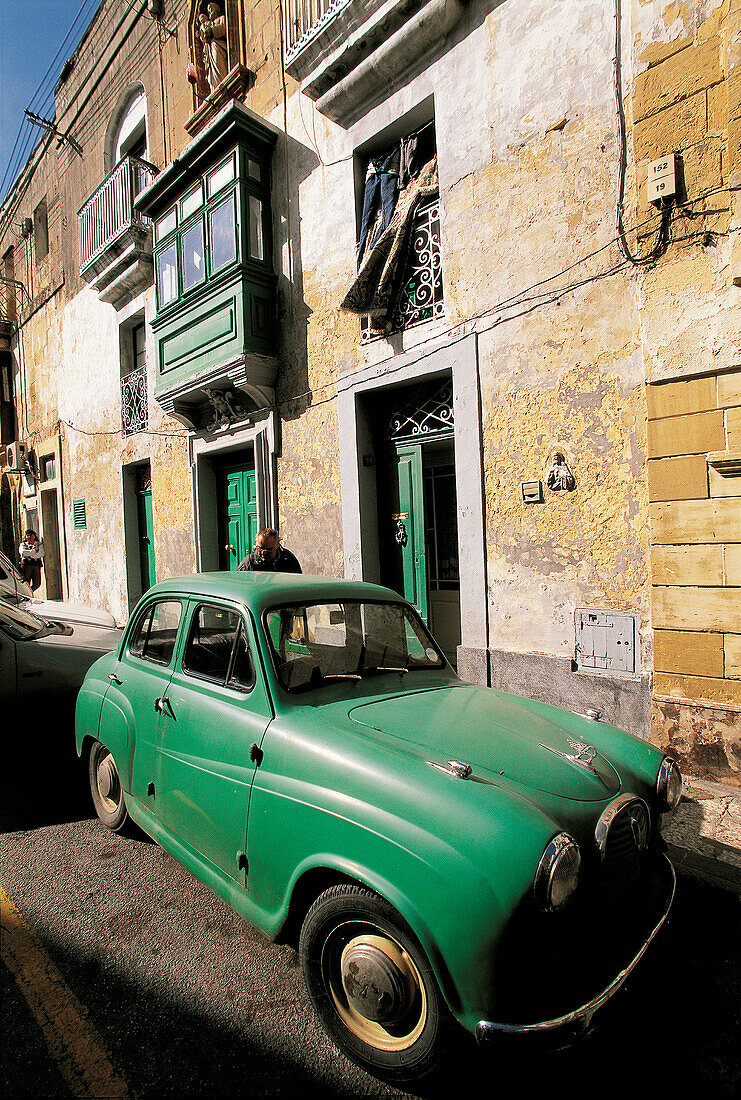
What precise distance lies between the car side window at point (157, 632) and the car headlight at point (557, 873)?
7.35 ft

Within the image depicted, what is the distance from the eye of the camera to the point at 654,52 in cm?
460

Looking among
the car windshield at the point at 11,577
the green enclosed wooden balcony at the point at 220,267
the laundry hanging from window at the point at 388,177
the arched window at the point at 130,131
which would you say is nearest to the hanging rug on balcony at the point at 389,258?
the laundry hanging from window at the point at 388,177

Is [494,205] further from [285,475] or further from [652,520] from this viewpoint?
[285,475]

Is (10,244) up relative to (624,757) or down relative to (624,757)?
up

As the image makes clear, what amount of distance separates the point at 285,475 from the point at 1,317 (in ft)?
56.7

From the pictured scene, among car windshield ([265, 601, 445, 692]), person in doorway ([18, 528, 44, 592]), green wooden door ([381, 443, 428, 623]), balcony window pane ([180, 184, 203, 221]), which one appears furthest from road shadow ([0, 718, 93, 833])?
person in doorway ([18, 528, 44, 592])

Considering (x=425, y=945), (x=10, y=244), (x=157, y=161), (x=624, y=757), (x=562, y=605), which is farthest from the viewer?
Result: (x=10, y=244)

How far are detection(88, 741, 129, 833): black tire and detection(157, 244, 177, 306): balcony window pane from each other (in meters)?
8.17

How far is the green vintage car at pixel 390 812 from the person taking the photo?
1762mm

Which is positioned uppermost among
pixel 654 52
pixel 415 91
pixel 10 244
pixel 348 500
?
pixel 10 244

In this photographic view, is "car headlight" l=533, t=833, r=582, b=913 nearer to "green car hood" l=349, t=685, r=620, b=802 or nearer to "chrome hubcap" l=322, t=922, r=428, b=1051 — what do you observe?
"green car hood" l=349, t=685, r=620, b=802

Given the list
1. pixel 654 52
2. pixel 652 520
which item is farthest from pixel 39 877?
pixel 654 52

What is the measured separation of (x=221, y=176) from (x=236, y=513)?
503 cm

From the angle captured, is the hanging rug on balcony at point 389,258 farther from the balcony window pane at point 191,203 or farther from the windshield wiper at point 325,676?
the windshield wiper at point 325,676
